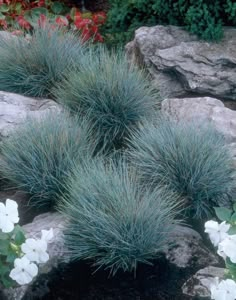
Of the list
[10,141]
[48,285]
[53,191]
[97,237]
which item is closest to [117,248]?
[97,237]

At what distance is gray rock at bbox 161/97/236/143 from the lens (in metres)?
4.11

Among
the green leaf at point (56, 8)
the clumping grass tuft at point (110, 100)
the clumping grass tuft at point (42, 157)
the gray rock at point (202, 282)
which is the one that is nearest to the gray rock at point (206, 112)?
the clumping grass tuft at point (110, 100)

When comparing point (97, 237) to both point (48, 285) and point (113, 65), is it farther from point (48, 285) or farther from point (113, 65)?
point (113, 65)

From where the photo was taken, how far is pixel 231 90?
16.1 ft

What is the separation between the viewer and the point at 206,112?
4.27m

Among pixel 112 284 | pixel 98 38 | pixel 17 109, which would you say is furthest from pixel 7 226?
pixel 98 38

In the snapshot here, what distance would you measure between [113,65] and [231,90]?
0.97 metres

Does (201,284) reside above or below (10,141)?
below

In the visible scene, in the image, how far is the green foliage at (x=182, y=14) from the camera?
16.1ft

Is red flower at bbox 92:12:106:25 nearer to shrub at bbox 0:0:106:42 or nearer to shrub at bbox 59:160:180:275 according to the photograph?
shrub at bbox 0:0:106:42

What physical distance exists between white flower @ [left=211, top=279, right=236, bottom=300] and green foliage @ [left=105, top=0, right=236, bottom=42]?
2.85 metres

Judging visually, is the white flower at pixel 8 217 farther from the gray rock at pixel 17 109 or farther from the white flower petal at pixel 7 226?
the gray rock at pixel 17 109

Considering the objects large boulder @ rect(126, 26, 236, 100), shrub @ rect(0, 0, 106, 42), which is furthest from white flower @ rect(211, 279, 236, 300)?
shrub @ rect(0, 0, 106, 42)

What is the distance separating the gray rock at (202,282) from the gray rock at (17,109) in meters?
1.51
